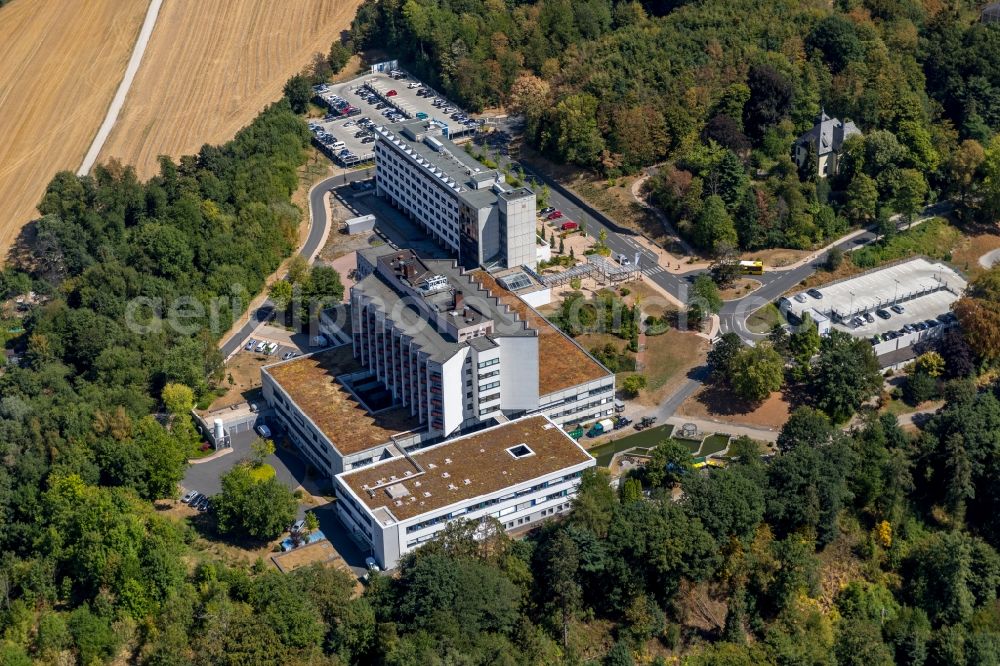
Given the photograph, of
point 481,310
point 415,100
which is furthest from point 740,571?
point 415,100

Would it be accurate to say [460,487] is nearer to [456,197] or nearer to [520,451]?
[520,451]

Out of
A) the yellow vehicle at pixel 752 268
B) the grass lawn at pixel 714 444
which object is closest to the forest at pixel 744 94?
the yellow vehicle at pixel 752 268

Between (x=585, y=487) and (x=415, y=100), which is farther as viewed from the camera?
(x=415, y=100)

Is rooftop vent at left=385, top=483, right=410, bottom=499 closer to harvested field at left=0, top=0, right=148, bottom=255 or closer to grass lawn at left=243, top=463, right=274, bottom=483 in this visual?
grass lawn at left=243, top=463, right=274, bottom=483

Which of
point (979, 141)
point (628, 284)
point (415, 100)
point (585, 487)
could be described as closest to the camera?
point (585, 487)

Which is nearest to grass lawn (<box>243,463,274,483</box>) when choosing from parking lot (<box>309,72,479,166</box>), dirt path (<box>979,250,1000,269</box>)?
parking lot (<box>309,72,479,166</box>)

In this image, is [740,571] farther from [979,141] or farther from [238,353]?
[979,141]
